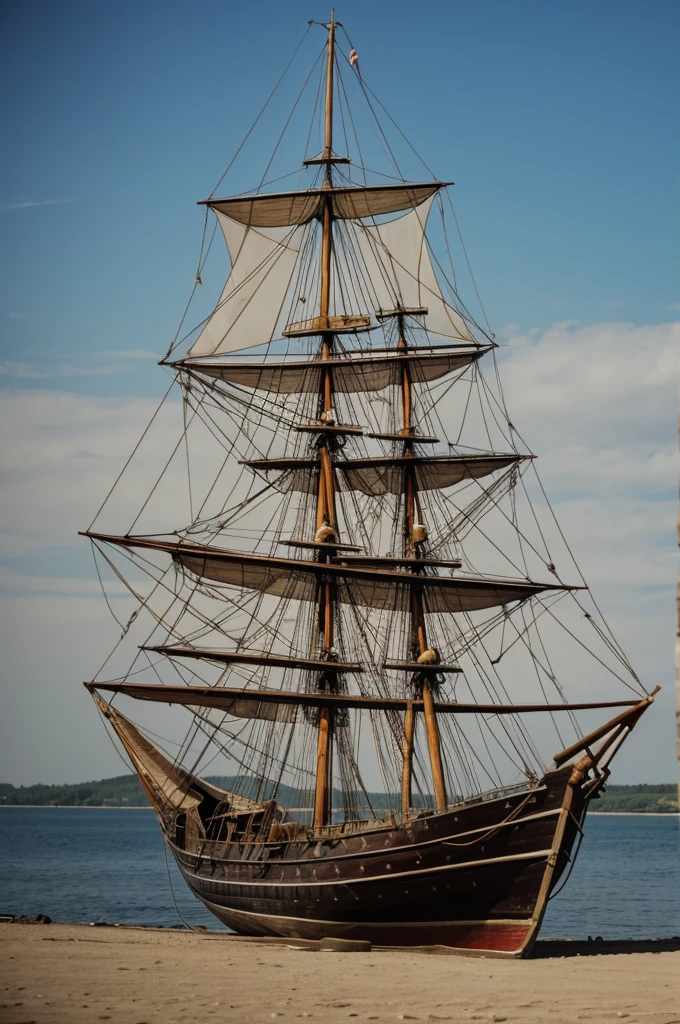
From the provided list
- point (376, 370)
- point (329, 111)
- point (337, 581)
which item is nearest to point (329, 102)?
point (329, 111)

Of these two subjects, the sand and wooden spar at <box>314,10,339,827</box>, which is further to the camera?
wooden spar at <box>314,10,339,827</box>

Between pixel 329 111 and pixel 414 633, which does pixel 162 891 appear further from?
pixel 329 111

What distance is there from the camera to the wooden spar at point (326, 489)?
111ft

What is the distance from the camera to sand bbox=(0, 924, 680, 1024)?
53.8 feet

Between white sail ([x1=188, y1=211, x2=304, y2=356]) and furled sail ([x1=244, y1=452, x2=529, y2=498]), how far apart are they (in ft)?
15.5

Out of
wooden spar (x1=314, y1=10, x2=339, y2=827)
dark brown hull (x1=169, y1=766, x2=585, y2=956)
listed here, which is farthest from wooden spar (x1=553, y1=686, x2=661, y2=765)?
wooden spar (x1=314, y1=10, x2=339, y2=827)

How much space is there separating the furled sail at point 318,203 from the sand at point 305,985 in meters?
23.7

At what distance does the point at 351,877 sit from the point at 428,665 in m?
7.81

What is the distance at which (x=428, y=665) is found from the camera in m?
33.9

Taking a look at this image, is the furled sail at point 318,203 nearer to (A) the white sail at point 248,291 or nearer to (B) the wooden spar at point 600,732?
(A) the white sail at point 248,291

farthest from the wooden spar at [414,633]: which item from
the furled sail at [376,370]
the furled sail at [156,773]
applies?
the furled sail at [156,773]

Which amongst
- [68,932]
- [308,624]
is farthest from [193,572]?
[68,932]

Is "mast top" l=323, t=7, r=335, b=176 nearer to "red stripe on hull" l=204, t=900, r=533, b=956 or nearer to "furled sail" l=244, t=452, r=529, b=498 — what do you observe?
"furled sail" l=244, t=452, r=529, b=498

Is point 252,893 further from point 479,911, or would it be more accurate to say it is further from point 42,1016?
point 42,1016
